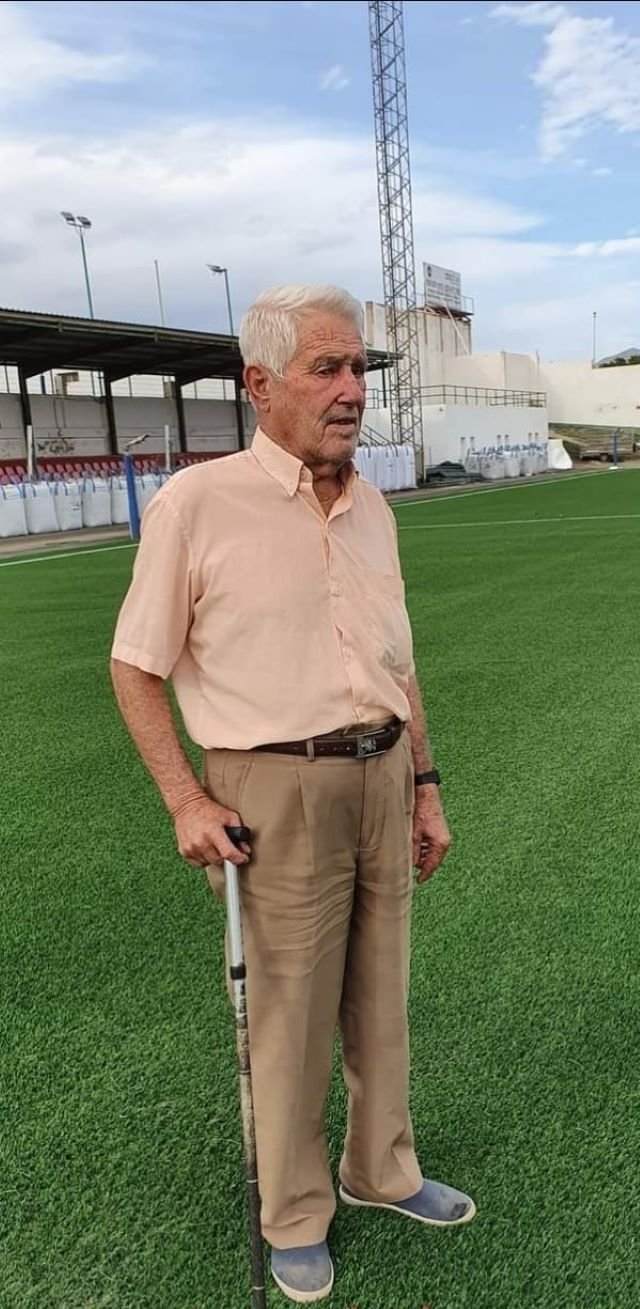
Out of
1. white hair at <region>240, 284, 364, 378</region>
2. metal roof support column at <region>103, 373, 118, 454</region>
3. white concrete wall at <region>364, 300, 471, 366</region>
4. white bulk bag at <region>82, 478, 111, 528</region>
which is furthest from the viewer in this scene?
white concrete wall at <region>364, 300, 471, 366</region>

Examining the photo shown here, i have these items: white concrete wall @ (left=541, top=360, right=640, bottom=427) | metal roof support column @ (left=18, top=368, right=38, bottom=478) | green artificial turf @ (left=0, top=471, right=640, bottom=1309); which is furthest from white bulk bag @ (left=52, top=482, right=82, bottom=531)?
white concrete wall @ (left=541, top=360, right=640, bottom=427)

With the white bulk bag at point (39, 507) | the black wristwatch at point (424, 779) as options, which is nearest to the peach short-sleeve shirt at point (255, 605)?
the black wristwatch at point (424, 779)

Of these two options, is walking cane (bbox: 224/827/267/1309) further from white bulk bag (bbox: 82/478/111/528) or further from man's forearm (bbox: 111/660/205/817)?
white bulk bag (bbox: 82/478/111/528)

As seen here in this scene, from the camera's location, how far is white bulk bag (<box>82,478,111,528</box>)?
2375 cm

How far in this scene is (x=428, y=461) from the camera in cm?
4312

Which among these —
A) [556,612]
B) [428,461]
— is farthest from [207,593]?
[428,461]

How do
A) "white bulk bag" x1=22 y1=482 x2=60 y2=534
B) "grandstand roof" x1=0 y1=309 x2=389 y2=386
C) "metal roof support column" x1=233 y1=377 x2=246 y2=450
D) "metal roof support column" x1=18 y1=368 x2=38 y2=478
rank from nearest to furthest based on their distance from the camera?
1. "white bulk bag" x1=22 y1=482 x2=60 y2=534
2. "grandstand roof" x1=0 y1=309 x2=389 y2=386
3. "metal roof support column" x1=18 y1=368 x2=38 y2=478
4. "metal roof support column" x1=233 y1=377 x2=246 y2=450

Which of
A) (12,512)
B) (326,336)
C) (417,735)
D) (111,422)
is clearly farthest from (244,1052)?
(111,422)

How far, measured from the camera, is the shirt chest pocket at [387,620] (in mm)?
1906

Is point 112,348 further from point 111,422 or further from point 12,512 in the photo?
point 12,512

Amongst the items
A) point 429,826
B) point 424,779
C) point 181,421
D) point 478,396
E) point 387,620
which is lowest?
point 429,826

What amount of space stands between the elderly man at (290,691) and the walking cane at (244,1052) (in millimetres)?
37

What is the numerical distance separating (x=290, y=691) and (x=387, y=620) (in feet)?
0.89

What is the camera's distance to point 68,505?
23344mm
